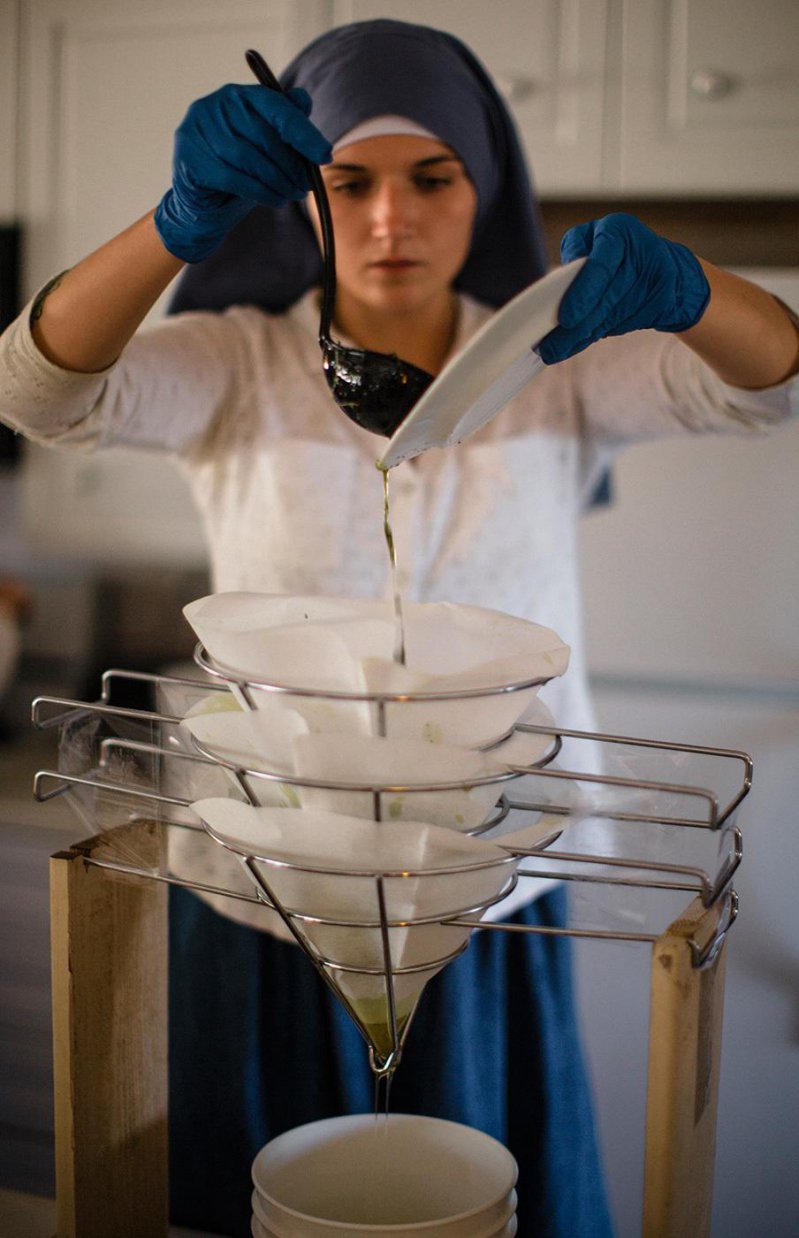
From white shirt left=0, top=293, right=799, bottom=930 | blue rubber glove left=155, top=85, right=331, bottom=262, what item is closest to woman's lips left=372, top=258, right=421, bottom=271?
white shirt left=0, top=293, right=799, bottom=930

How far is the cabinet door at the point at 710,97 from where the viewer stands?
5.30 ft

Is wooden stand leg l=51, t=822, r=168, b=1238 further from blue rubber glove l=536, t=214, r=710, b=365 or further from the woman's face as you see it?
the woman's face

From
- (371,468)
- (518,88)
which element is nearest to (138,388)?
(371,468)

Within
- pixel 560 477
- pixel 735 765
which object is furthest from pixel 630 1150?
pixel 560 477

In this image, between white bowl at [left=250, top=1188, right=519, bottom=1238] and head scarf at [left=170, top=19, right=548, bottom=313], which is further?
head scarf at [left=170, top=19, right=548, bottom=313]

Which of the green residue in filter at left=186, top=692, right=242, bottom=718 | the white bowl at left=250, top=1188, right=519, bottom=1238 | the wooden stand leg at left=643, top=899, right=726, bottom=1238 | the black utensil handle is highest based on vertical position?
the black utensil handle

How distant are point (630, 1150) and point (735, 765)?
0.59 metres

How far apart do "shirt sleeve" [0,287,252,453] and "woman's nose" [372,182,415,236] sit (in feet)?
0.65

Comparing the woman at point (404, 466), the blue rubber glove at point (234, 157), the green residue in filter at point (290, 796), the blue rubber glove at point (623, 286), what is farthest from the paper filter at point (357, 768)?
the woman at point (404, 466)

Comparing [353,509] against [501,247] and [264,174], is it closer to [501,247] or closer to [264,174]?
[501,247]

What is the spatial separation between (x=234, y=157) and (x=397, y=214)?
0.33 m

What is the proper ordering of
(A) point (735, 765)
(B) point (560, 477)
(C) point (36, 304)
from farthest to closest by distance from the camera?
(A) point (735, 765)
(B) point (560, 477)
(C) point (36, 304)

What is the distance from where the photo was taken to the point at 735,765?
144 centimetres

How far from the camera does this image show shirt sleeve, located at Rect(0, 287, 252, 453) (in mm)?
819
